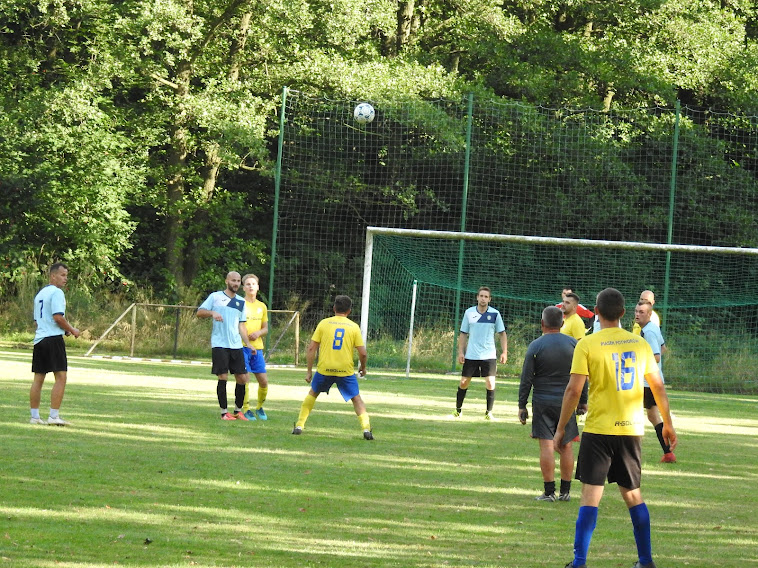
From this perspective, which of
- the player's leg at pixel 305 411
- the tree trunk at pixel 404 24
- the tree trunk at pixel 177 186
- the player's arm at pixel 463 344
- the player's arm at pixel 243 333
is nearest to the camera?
the player's leg at pixel 305 411

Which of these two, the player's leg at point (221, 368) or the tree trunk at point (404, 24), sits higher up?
the tree trunk at point (404, 24)

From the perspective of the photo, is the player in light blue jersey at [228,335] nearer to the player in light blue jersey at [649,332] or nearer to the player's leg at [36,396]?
the player's leg at [36,396]

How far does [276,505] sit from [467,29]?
2921 cm

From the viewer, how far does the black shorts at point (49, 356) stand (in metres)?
11.7

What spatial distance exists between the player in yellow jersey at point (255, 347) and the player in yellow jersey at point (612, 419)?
777cm

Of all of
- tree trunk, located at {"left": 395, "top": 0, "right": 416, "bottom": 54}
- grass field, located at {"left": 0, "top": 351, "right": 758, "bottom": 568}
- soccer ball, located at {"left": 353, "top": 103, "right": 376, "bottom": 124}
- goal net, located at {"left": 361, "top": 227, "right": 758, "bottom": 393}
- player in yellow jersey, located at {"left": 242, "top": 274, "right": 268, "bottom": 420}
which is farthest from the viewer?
tree trunk, located at {"left": 395, "top": 0, "right": 416, "bottom": 54}

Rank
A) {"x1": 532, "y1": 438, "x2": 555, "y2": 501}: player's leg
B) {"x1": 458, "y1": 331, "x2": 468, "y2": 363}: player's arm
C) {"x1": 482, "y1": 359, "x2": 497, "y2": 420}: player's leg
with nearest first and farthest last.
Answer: {"x1": 532, "y1": 438, "x2": 555, "y2": 501}: player's leg → {"x1": 482, "y1": 359, "x2": 497, "y2": 420}: player's leg → {"x1": 458, "y1": 331, "x2": 468, "y2": 363}: player's arm

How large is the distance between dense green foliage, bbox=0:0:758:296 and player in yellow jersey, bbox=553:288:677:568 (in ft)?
80.4

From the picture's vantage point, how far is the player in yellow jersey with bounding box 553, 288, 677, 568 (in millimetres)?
6598

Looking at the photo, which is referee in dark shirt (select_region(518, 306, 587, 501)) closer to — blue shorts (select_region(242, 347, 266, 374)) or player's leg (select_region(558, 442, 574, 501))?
player's leg (select_region(558, 442, 574, 501))

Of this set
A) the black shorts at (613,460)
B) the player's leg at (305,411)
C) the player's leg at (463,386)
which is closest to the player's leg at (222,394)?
the player's leg at (305,411)

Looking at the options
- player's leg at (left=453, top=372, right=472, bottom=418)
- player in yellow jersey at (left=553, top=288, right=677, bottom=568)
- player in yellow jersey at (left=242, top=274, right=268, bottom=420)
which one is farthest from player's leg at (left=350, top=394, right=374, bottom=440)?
player in yellow jersey at (left=553, top=288, right=677, bottom=568)

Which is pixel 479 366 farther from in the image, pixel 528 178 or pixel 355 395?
pixel 528 178

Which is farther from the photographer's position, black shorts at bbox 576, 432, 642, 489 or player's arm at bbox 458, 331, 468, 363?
player's arm at bbox 458, 331, 468, 363
